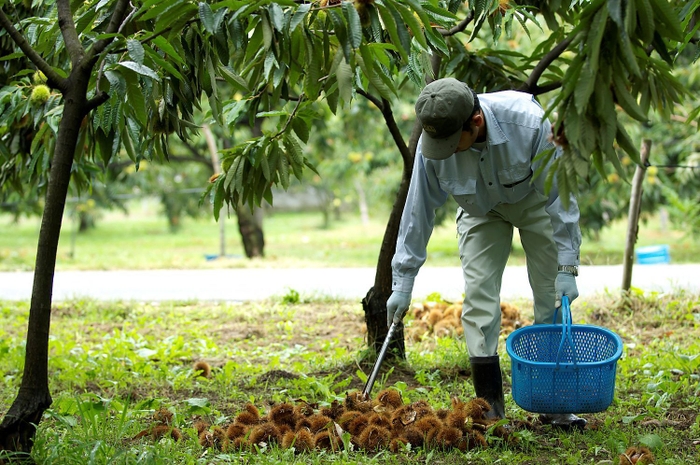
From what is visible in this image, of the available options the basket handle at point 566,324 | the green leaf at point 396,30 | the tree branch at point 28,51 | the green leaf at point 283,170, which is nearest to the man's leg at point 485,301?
the basket handle at point 566,324

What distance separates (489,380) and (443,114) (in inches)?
49.0

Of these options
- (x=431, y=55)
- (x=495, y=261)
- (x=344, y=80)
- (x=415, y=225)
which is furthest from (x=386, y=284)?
(x=344, y=80)

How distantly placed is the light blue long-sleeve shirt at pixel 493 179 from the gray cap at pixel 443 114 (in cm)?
16

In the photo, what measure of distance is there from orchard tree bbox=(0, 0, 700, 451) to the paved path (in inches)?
127

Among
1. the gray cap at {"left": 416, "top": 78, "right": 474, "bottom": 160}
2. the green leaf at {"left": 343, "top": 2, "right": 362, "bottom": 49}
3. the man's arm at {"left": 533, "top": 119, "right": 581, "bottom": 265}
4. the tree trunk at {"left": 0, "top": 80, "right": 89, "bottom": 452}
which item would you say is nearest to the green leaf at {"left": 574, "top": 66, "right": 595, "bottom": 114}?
the green leaf at {"left": 343, "top": 2, "right": 362, "bottom": 49}

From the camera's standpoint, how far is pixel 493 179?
→ 3420 mm

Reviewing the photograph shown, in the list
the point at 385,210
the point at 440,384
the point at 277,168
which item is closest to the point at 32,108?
the point at 277,168

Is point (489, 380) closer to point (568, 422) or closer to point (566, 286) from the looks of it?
point (568, 422)

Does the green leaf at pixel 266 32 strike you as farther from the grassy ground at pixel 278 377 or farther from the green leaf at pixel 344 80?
the grassy ground at pixel 278 377

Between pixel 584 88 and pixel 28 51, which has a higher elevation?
pixel 28 51

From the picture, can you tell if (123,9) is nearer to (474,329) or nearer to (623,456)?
(474,329)

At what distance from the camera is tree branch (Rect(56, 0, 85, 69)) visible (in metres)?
2.97

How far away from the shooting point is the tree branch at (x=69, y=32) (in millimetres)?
2973

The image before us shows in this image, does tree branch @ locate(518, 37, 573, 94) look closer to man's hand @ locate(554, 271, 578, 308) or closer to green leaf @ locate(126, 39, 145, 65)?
man's hand @ locate(554, 271, 578, 308)
